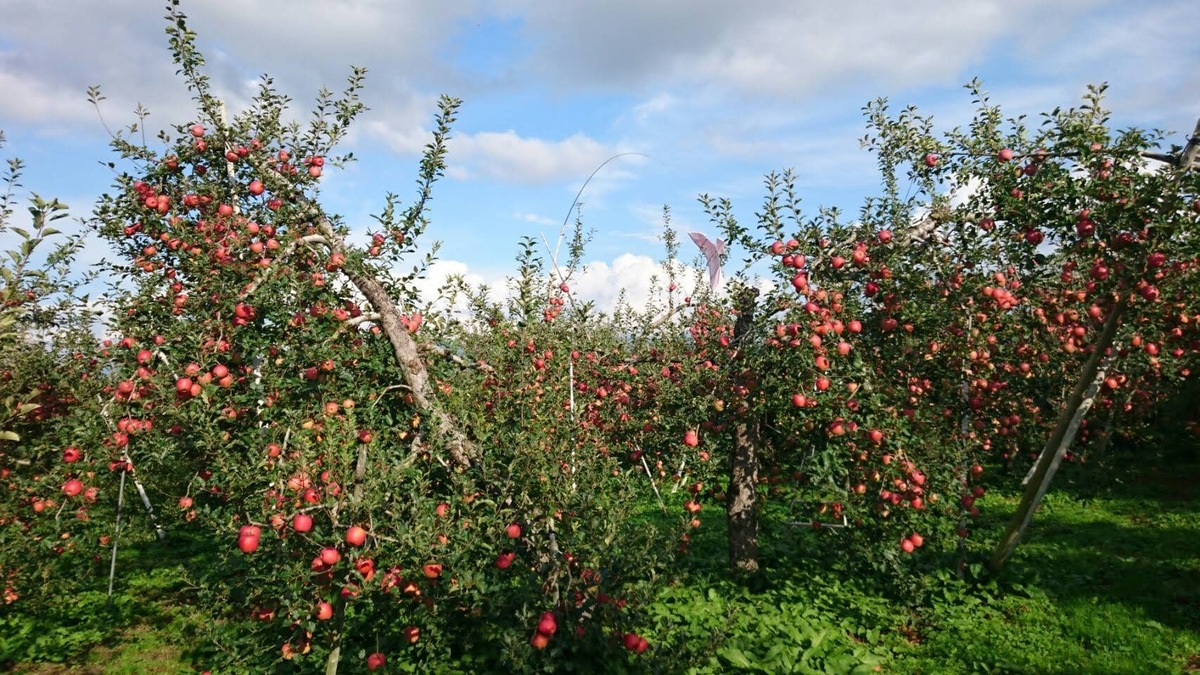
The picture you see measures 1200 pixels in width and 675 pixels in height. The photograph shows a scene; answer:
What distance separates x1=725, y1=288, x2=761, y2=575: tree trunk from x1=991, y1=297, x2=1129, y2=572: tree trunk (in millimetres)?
2374

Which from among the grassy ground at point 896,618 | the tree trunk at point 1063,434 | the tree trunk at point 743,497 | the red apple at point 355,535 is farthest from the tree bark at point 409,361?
the tree trunk at point 1063,434

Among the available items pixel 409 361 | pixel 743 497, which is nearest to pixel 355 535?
pixel 409 361

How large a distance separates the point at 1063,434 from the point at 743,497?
291 cm

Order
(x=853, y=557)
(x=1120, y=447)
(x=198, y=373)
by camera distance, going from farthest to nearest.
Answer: (x=1120, y=447) < (x=853, y=557) < (x=198, y=373)

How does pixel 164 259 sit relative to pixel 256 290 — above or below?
above

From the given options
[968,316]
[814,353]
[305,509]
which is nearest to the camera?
[305,509]

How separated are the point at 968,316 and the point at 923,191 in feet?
4.91

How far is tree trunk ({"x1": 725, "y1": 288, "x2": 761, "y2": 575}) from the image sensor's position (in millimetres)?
6621

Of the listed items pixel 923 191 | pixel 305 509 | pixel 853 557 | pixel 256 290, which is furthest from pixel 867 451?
pixel 256 290

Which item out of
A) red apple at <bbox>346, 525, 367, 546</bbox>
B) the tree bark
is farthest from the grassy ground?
red apple at <bbox>346, 525, 367, 546</bbox>

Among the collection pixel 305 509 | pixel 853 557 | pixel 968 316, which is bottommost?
pixel 853 557

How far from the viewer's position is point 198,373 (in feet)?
15.8

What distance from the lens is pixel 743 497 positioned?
22.1ft

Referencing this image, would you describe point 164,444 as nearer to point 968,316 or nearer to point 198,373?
point 198,373
